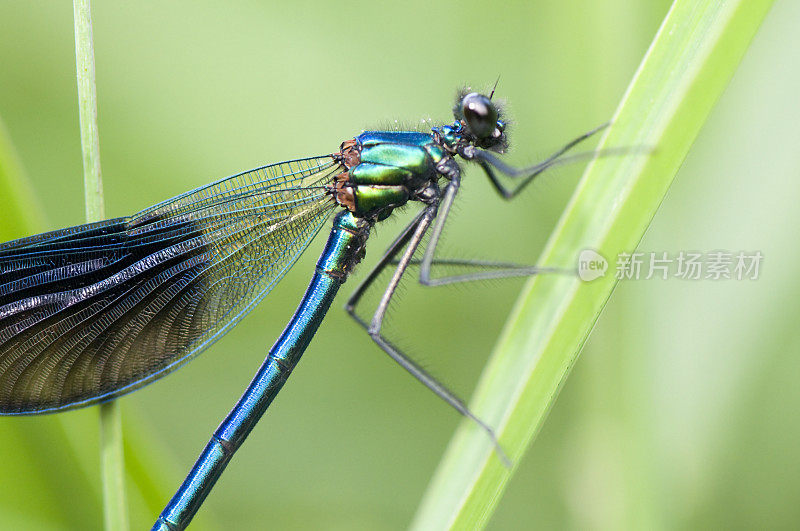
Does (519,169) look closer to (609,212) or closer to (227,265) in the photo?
(609,212)

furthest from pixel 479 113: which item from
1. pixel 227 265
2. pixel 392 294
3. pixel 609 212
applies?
pixel 227 265

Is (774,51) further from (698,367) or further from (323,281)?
(323,281)

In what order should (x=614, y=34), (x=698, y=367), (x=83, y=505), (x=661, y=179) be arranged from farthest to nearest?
1. (x=614, y=34)
2. (x=698, y=367)
3. (x=83, y=505)
4. (x=661, y=179)

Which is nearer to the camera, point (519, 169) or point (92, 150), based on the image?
Answer: point (92, 150)

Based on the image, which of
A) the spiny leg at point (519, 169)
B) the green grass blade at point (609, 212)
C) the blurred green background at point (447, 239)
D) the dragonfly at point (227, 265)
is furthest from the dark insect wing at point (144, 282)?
the green grass blade at point (609, 212)

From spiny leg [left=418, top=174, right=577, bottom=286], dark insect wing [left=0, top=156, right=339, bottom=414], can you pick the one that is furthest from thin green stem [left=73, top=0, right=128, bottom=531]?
spiny leg [left=418, top=174, right=577, bottom=286]

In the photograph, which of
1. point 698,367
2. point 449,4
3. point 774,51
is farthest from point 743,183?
point 449,4

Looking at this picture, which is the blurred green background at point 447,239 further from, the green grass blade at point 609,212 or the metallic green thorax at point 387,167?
the green grass blade at point 609,212
